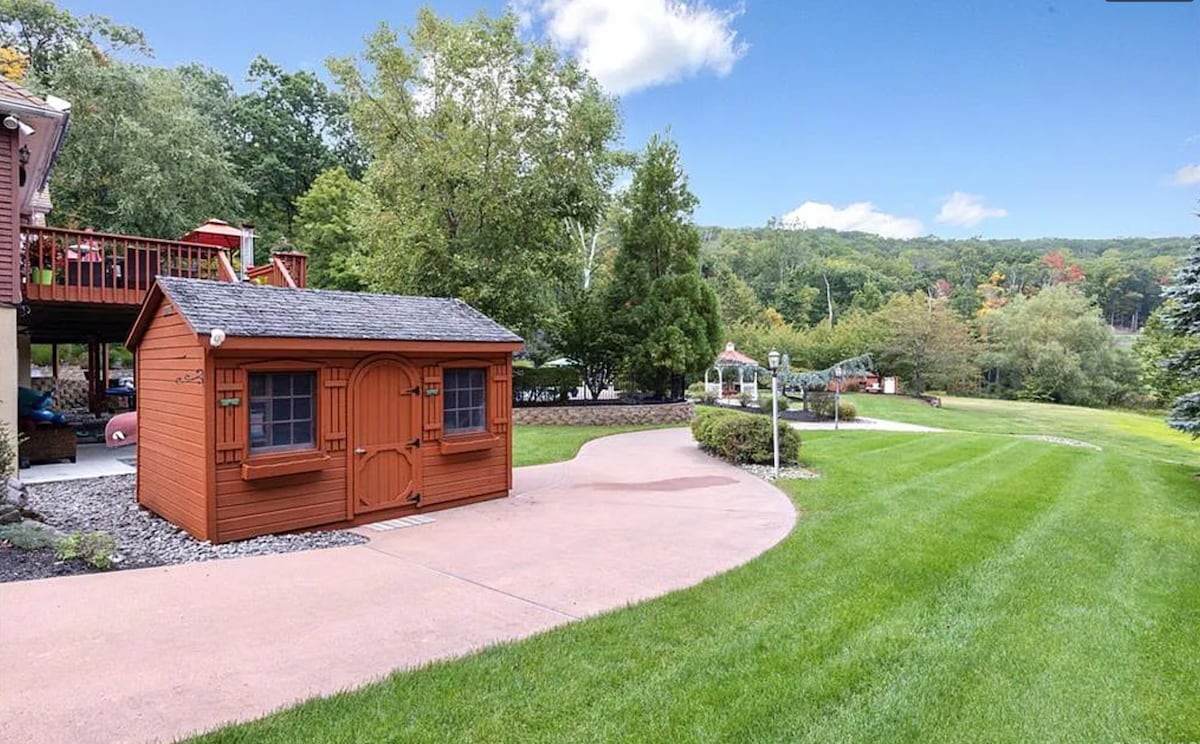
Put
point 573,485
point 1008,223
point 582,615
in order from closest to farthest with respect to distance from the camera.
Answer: point 582,615
point 573,485
point 1008,223

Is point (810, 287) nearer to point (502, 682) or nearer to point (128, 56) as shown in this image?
point (128, 56)

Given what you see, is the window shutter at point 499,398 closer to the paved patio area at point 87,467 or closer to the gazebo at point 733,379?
the paved patio area at point 87,467

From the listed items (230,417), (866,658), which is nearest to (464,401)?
(230,417)

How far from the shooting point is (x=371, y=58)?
623 inches

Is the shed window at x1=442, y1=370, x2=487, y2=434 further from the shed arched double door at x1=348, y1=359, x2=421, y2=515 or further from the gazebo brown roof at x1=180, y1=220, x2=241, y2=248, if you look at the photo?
the gazebo brown roof at x1=180, y1=220, x2=241, y2=248

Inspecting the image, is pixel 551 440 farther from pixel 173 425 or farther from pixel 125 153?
pixel 125 153

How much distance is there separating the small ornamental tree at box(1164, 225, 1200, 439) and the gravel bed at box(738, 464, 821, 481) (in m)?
5.20

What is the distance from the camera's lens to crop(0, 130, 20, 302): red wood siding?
24.4ft

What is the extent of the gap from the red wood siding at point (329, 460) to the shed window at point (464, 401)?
112 millimetres

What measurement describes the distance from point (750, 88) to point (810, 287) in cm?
3571

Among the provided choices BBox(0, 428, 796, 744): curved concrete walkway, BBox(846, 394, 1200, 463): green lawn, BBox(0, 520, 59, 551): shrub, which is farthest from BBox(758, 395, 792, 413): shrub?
BBox(0, 520, 59, 551): shrub

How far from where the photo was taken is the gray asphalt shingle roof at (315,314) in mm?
5750

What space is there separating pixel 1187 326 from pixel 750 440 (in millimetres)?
6089

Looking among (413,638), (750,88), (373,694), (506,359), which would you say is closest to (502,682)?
(373,694)
